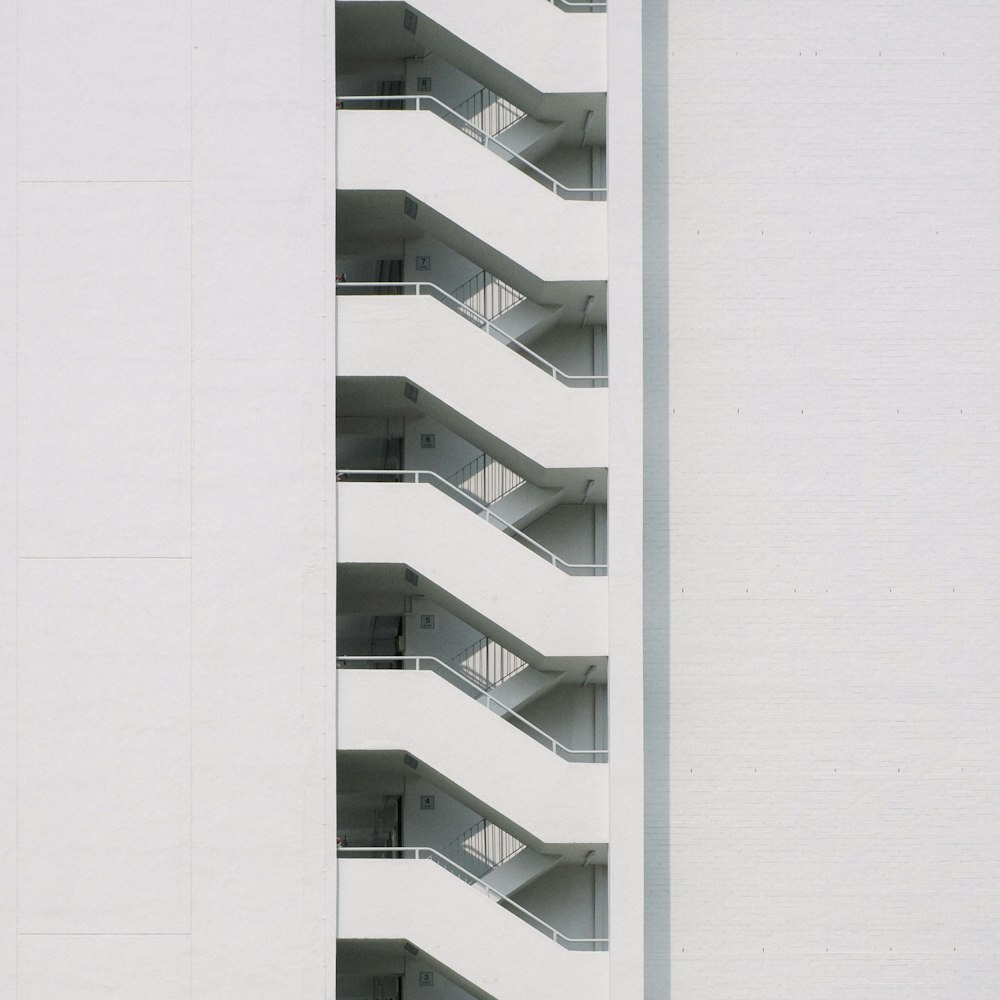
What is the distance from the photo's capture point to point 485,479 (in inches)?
731

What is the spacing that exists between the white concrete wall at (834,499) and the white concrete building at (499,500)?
0.06 m

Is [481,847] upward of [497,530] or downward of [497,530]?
downward

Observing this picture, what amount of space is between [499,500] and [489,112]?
251 inches
